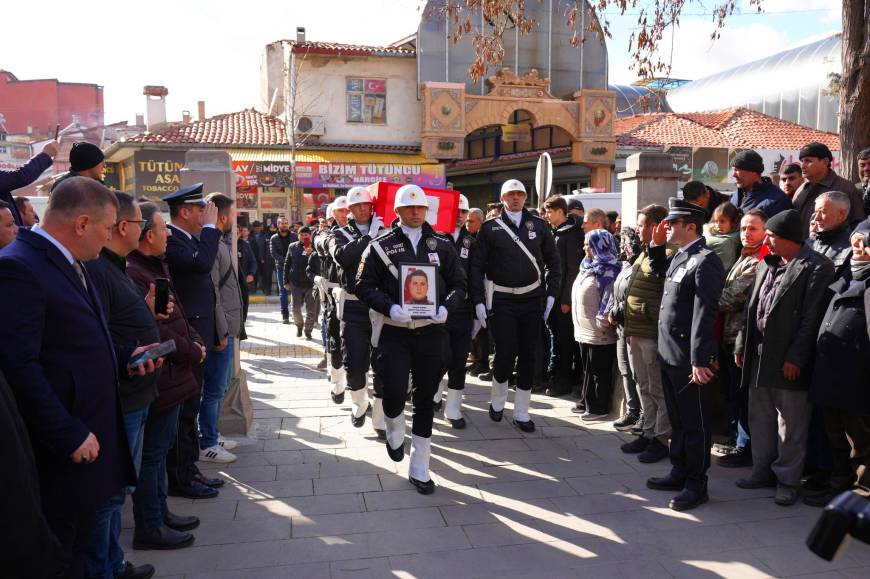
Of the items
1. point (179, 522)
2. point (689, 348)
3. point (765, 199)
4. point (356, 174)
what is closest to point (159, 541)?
point (179, 522)

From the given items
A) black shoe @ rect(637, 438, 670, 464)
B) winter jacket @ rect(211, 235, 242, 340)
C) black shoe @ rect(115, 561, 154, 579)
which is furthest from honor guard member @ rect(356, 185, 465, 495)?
black shoe @ rect(115, 561, 154, 579)

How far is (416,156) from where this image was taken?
2719cm

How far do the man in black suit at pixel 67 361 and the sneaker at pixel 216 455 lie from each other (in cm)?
255

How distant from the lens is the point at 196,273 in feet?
16.0

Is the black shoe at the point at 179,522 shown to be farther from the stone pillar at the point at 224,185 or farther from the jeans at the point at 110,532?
the stone pillar at the point at 224,185

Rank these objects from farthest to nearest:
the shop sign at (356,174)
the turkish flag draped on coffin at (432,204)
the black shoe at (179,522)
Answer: the shop sign at (356,174) → the turkish flag draped on coffin at (432,204) → the black shoe at (179,522)

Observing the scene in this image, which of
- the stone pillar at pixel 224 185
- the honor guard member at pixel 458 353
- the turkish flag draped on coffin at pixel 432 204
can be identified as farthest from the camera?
the honor guard member at pixel 458 353

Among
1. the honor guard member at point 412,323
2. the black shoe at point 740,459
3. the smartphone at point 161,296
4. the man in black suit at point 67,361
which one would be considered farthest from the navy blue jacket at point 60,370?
the black shoe at point 740,459

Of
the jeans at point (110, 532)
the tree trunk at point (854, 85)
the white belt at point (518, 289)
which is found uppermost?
the tree trunk at point (854, 85)

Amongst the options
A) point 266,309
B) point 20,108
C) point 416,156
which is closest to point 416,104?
point 416,156

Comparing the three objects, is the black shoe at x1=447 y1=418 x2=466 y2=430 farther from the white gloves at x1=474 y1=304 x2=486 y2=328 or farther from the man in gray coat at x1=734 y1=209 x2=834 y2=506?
the man in gray coat at x1=734 y1=209 x2=834 y2=506

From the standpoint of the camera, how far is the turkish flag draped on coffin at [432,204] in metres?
6.47

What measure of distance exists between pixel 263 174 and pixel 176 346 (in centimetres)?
2174

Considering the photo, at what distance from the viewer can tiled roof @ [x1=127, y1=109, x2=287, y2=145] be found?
83.9 feet
